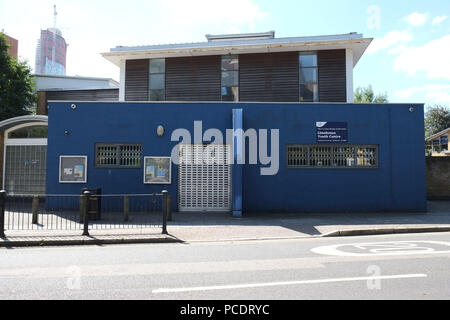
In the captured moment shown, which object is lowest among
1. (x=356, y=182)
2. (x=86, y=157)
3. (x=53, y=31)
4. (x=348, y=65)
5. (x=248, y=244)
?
(x=248, y=244)

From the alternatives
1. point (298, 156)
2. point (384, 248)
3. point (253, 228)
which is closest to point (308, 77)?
point (298, 156)

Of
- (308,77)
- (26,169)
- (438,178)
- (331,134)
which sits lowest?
(438,178)

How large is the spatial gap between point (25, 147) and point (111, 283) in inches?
564

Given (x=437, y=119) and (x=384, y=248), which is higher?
(x=437, y=119)

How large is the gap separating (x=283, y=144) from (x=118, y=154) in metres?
6.60

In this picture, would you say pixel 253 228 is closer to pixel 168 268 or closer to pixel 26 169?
pixel 168 268

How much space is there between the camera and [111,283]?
521 cm

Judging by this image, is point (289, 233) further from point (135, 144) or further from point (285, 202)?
point (135, 144)

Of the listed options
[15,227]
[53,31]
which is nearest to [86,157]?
[15,227]

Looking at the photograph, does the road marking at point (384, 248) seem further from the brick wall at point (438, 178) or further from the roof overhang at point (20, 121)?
the roof overhang at point (20, 121)

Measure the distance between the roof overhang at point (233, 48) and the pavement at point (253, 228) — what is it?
7871mm

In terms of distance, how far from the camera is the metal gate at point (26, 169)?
1664cm

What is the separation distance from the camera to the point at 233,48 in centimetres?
1669

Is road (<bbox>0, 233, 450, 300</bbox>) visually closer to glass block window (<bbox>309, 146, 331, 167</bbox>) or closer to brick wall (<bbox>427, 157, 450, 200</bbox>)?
glass block window (<bbox>309, 146, 331, 167</bbox>)
